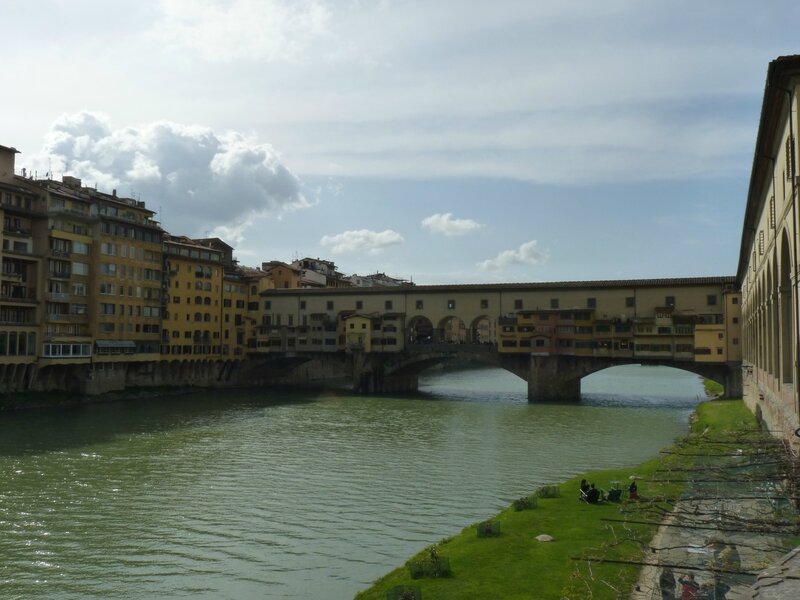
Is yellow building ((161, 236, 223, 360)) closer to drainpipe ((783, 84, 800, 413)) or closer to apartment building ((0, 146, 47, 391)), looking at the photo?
apartment building ((0, 146, 47, 391))

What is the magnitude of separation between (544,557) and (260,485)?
1532cm

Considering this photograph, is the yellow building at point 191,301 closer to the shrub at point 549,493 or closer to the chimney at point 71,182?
the chimney at point 71,182

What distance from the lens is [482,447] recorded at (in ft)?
127

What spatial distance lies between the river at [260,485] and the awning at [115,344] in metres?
8.33

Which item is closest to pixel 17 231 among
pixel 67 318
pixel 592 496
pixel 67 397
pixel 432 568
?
pixel 67 318

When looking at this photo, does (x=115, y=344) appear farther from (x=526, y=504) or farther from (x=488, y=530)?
(x=488, y=530)

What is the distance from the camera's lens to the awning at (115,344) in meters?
63.2

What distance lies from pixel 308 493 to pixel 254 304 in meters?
61.3

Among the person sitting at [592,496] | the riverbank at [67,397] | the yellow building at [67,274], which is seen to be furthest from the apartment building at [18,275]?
the person sitting at [592,496]

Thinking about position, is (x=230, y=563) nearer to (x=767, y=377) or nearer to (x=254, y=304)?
(x=767, y=377)

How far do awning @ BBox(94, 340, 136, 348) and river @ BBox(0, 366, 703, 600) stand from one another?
8331 mm

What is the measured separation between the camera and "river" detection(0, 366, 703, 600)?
61.1 feet

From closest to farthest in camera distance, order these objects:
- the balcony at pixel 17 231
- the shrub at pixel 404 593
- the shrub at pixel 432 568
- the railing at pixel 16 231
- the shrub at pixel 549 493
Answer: the shrub at pixel 404 593, the shrub at pixel 432 568, the shrub at pixel 549 493, the balcony at pixel 17 231, the railing at pixel 16 231

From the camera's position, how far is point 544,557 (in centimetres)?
1675
